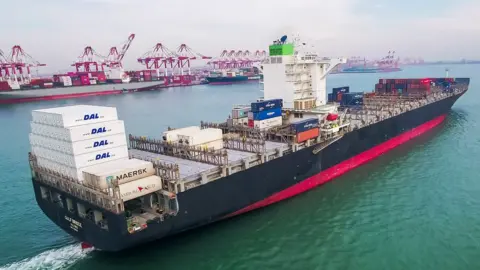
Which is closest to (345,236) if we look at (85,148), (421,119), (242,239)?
(242,239)

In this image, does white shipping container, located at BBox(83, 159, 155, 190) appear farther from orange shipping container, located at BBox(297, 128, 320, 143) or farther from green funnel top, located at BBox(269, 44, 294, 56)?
green funnel top, located at BBox(269, 44, 294, 56)

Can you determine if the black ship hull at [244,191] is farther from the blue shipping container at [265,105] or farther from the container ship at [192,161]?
the blue shipping container at [265,105]

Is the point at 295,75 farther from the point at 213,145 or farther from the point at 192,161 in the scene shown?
the point at 192,161

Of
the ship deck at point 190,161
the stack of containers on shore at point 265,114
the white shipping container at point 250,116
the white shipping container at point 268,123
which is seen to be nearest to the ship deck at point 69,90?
the ship deck at point 190,161

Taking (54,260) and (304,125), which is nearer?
(54,260)

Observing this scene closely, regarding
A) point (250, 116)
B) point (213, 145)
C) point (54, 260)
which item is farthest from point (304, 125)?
point (54, 260)

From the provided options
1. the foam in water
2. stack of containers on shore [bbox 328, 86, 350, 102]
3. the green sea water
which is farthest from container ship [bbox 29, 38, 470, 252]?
stack of containers on shore [bbox 328, 86, 350, 102]
